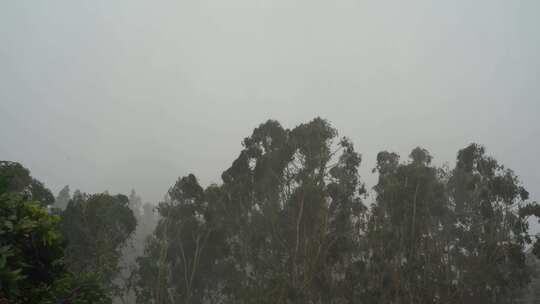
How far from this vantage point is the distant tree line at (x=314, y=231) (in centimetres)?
2672

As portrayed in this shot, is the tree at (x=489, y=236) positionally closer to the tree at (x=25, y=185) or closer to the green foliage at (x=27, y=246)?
the green foliage at (x=27, y=246)

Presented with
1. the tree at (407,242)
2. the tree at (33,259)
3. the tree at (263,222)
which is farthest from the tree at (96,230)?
the tree at (33,259)

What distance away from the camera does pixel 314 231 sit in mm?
27219

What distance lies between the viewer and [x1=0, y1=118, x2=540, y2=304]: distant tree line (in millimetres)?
26719

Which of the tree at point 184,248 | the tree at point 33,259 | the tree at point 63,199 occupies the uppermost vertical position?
the tree at point 63,199

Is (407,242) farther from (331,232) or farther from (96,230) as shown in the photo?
(96,230)

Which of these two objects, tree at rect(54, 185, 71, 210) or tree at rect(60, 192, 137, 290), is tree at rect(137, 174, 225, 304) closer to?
tree at rect(60, 192, 137, 290)

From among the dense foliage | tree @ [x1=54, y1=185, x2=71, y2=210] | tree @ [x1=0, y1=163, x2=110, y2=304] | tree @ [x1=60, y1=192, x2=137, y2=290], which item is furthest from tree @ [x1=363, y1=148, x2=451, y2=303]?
tree @ [x1=54, y1=185, x2=71, y2=210]

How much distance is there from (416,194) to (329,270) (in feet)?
28.5

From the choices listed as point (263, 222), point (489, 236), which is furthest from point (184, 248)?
point (489, 236)

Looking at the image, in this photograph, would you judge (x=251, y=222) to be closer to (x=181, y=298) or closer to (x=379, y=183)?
(x=181, y=298)

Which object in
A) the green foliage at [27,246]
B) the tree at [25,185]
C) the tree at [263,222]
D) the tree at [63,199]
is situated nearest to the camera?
the green foliage at [27,246]

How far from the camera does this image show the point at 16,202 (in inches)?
281

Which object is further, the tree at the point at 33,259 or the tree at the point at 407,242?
the tree at the point at 407,242
